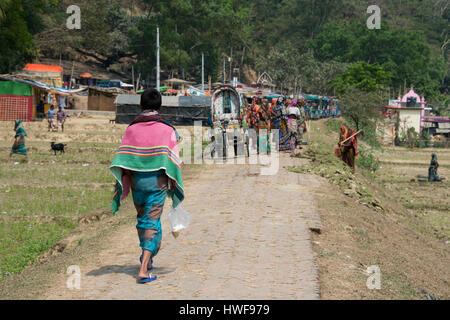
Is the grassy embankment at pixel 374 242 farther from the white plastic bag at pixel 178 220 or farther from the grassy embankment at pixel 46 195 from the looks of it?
the grassy embankment at pixel 46 195

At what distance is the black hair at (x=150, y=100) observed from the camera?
19.2 feet

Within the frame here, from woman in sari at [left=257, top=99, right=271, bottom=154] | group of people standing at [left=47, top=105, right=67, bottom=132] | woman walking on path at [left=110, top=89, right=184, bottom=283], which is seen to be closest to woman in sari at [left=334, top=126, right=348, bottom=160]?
woman in sari at [left=257, top=99, right=271, bottom=154]

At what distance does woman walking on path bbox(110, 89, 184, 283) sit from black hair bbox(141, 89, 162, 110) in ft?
0.14

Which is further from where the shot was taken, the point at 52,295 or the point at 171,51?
the point at 171,51

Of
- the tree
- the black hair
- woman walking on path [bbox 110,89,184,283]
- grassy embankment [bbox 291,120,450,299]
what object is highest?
the tree

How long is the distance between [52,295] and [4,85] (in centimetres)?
2929

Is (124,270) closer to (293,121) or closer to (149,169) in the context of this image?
(149,169)

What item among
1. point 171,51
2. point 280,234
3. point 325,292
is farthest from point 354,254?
point 171,51

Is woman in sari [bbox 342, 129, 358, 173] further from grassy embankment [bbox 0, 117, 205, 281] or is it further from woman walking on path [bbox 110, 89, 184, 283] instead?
woman walking on path [bbox 110, 89, 184, 283]

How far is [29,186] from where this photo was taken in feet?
47.1

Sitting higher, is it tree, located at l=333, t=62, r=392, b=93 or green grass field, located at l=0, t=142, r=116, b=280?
tree, located at l=333, t=62, r=392, b=93

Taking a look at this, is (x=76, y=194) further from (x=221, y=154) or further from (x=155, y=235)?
(x=155, y=235)

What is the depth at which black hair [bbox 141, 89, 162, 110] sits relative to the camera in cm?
585
